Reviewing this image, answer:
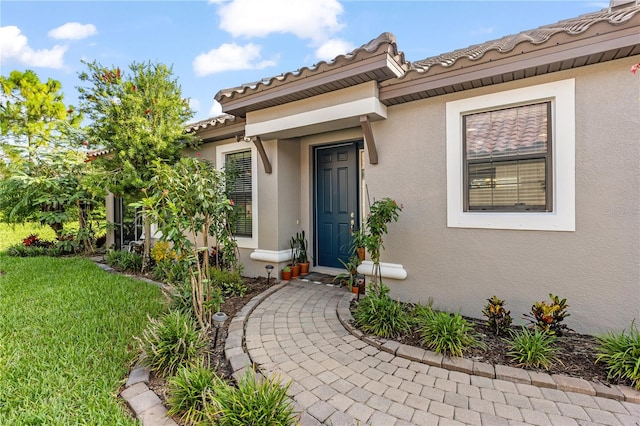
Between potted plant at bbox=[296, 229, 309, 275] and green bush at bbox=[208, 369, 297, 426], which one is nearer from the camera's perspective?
green bush at bbox=[208, 369, 297, 426]

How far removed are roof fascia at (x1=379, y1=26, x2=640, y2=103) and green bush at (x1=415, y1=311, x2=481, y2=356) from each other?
10.1ft

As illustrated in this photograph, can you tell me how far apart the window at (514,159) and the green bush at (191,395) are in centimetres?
358

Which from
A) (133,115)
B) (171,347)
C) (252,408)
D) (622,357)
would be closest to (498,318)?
(622,357)

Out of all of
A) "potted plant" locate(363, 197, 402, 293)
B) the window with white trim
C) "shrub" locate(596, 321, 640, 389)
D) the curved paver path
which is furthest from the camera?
the window with white trim

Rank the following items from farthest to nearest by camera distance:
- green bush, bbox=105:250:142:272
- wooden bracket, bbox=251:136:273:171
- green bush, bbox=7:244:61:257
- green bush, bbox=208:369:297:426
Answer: green bush, bbox=7:244:61:257, green bush, bbox=105:250:142:272, wooden bracket, bbox=251:136:273:171, green bush, bbox=208:369:297:426

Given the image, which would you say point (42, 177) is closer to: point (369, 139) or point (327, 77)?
point (327, 77)

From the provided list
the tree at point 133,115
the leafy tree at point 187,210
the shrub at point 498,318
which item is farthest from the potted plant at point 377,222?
the tree at point 133,115

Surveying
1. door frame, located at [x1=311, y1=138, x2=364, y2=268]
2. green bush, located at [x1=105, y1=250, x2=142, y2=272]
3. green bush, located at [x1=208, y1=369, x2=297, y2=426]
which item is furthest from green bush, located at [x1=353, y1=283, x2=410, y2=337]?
green bush, located at [x1=105, y1=250, x2=142, y2=272]

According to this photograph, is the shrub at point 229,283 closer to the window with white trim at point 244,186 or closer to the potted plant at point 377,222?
the window with white trim at point 244,186

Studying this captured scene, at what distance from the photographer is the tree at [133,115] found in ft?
20.5

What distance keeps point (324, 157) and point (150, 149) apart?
12.9 feet

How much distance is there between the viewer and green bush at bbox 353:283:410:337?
3.61 metres

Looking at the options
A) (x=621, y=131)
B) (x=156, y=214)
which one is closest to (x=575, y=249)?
(x=621, y=131)

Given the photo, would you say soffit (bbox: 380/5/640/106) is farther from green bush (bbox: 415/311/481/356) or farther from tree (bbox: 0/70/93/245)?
tree (bbox: 0/70/93/245)
